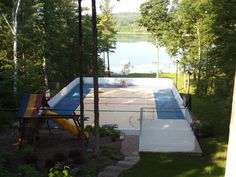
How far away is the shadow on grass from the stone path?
234 mm

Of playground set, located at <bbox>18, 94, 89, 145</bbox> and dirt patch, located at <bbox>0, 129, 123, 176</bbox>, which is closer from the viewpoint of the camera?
dirt patch, located at <bbox>0, 129, 123, 176</bbox>

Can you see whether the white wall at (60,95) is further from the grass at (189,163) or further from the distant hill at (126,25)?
the distant hill at (126,25)

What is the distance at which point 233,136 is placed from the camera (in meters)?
3.13

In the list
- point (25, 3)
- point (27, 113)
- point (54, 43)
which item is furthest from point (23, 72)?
point (27, 113)

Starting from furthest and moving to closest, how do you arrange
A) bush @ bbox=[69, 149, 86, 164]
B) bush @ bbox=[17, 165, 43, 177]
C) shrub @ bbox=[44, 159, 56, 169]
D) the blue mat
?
the blue mat, bush @ bbox=[69, 149, 86, 164], shrub @ bbox=[44, 159, 56, 169], bush @ bbox=[17, 165, 43, 177]

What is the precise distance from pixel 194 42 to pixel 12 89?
1553 centimetres

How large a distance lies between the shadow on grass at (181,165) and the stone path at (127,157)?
0.23 metres

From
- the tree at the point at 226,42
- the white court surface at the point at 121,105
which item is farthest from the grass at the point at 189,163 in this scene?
the white court surface at the point at 121,105

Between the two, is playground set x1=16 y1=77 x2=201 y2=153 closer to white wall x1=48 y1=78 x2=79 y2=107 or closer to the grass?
white wall x1=48 y1=78 x2=79 y2=107

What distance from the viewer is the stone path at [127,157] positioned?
11.8 meters

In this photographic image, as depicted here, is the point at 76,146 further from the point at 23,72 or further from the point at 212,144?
the point at 23,72

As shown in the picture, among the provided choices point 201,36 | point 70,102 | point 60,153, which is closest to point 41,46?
point 70,102

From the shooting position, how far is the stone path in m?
11.8

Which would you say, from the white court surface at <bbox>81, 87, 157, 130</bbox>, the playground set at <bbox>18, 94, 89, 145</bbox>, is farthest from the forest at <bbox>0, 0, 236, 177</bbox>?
the white court surface at <bbox>81, 87, 157, 130</bbox>
